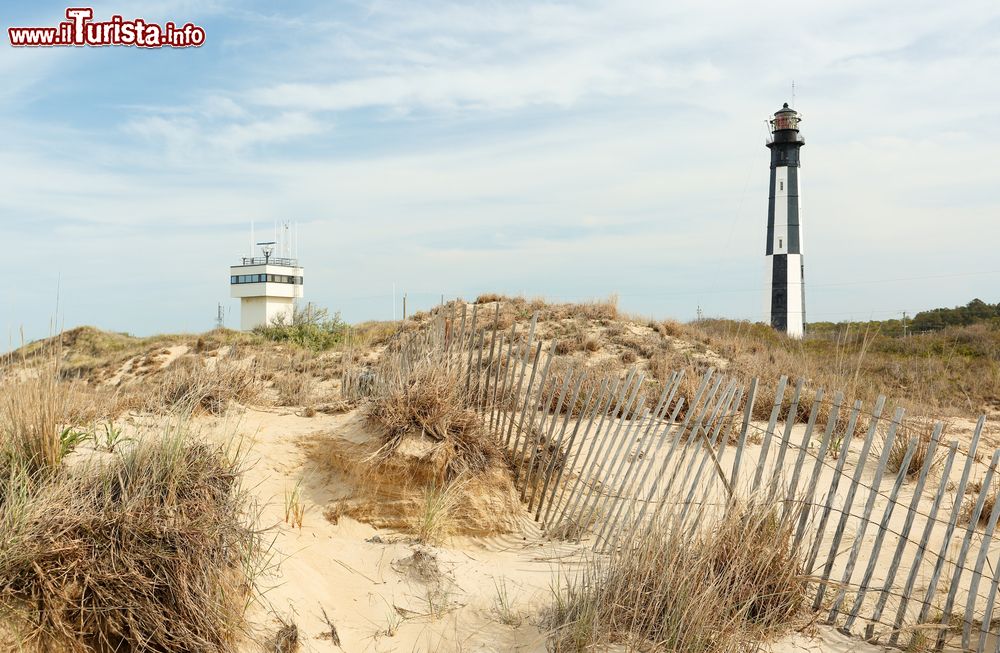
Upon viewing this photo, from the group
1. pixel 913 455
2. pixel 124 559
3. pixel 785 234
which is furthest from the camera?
pixel 785 234

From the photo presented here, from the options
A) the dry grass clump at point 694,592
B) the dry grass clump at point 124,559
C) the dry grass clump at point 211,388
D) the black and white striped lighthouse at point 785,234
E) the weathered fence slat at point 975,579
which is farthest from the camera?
the black and white striped lighthouse at point 785,234

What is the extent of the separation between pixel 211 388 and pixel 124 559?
3.52m

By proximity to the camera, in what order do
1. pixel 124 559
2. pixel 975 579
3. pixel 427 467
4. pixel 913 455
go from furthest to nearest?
pixel 913 455
pixel 427 467
pixel 975 579
pixel 124 559

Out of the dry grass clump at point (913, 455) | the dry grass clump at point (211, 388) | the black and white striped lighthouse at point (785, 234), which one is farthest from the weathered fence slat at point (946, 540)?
the black and white striped lighthouse at point (785, 234)

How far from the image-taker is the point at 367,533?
6.30 meters

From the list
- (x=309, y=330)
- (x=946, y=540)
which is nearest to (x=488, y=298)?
(x=309, y=330)

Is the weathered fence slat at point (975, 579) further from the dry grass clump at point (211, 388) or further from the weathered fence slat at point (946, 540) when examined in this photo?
the dry grass clump at point (211, 388)

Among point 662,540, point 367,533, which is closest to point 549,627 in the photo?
point 662,540

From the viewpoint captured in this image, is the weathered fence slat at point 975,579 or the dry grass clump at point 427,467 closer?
the weathered fence slat at point 975,579

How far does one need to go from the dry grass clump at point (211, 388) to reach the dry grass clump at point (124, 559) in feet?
7.41

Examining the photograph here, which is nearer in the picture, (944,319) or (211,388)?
(211,388)

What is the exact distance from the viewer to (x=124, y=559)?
3.81 m

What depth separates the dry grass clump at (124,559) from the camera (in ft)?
12.0

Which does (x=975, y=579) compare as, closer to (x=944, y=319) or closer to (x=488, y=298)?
(x=488, y=298)
